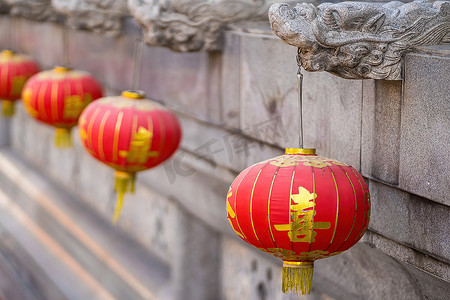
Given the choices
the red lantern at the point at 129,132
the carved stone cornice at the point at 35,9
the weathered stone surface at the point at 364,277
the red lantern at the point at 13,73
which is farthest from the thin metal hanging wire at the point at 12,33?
the weathered stone surface at the point at 364,277

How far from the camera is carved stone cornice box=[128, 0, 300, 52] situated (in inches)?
208

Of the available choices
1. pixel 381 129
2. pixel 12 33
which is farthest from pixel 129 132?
pixel 12 33

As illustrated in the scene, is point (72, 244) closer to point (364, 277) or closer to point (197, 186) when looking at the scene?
point (197, 186)

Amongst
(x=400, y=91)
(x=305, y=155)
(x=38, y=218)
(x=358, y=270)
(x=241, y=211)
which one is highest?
(x=400, y=91)

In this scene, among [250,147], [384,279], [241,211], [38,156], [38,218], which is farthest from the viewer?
[38,156]

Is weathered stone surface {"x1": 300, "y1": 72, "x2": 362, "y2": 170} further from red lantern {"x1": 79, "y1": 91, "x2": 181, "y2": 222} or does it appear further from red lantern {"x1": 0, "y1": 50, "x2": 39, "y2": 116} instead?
red lantern {"x1": 0, "y1": 50, "x2": 39, "y2": 116}

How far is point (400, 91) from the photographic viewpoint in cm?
391

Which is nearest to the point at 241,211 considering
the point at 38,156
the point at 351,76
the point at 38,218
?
the point at 351,76

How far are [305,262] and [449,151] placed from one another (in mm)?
818

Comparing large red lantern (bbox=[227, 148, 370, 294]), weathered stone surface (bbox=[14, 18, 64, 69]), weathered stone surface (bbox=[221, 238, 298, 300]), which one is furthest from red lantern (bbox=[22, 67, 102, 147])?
large red lantern (bbox=[227, 148, 370, 294])

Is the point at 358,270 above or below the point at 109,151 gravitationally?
below

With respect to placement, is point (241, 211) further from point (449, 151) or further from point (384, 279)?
point (384, 279)

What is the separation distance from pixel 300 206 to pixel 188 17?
240 cm

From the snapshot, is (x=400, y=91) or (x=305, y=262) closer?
(x=305, y=262)
